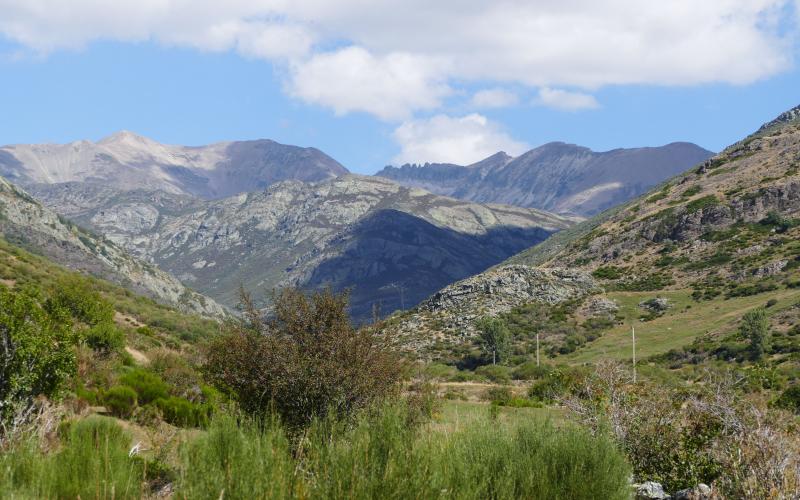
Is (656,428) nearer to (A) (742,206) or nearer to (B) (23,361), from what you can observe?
(B) (23,361)

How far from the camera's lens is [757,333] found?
4984cm

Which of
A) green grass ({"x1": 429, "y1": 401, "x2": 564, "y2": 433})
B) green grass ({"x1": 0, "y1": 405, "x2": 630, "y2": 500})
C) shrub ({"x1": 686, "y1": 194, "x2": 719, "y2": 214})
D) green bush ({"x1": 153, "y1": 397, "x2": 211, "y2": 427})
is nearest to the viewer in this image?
green grass ({"x1": 0, "y1": 405, "x2": 630, "y2": 500})

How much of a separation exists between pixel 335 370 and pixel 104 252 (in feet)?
566

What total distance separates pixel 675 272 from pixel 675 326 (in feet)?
77.4

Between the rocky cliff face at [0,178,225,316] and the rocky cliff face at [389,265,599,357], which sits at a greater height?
the rocky cliff face at [0,178,225,316]

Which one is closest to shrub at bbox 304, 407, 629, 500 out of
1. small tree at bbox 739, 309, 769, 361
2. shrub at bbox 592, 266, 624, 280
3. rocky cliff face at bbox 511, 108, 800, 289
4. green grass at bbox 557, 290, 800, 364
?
small tree at bbox 739, 309, 769, 361

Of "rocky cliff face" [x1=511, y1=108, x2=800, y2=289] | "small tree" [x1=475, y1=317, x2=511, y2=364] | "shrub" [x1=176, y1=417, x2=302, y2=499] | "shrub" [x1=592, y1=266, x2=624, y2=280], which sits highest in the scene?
"rocky cliff face" [x1=511, y1=108, x2=800, y2=289]

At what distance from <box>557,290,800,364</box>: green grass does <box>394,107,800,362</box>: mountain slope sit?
14cm

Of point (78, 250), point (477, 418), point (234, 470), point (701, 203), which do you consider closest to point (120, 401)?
point (477, 418)

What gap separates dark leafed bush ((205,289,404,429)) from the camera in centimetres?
1227

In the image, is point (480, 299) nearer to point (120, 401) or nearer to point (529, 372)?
point (529, 372)

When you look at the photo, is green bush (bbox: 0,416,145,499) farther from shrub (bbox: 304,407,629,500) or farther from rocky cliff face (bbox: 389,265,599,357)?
rocky cliff face (bbox: 389,265,599,357)

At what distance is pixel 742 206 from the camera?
97.9 meters

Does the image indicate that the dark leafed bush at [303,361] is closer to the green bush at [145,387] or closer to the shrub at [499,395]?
the green bush at [145,387]
